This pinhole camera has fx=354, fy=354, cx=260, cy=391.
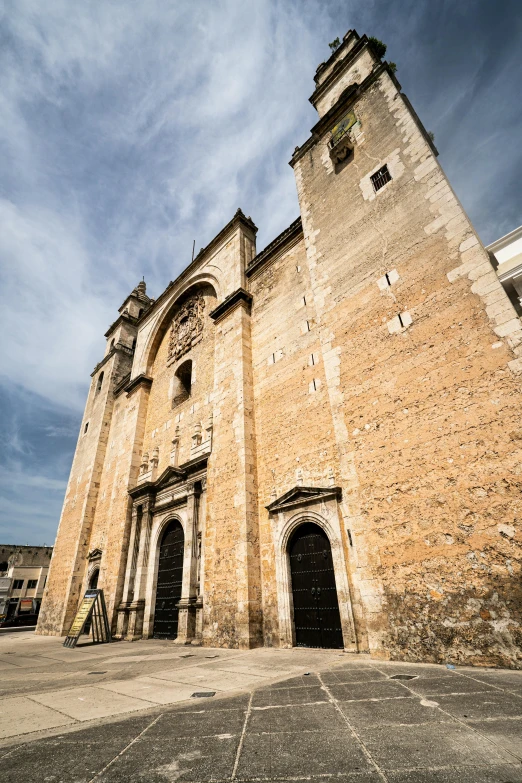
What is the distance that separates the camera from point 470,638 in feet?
15.5

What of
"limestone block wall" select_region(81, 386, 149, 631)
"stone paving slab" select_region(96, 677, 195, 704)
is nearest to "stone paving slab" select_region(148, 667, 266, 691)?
"stone paving slab" select_region(96, 677, 195, 704)

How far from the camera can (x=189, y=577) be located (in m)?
9.91

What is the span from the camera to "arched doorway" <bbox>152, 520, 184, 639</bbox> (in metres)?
10.7

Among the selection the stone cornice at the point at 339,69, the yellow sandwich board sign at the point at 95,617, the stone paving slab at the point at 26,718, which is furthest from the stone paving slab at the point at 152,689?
the stone cornice at the point at 339,69

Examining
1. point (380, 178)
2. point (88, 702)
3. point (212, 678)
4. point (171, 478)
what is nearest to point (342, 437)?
point (212, 678)

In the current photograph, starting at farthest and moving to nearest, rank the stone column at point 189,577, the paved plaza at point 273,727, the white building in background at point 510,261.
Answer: the stone column at point 189,577 → the white building in background at point 510,261 → the paved plaza at point 273,727

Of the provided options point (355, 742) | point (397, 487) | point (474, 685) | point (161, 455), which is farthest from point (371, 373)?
point (161, 455)

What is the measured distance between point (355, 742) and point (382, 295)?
717cm

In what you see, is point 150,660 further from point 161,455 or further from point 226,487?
point 161,455

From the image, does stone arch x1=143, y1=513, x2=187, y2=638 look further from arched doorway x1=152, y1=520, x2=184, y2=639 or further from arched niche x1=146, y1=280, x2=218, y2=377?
arched niche x1=146, y1=280, x2=218, y2=377

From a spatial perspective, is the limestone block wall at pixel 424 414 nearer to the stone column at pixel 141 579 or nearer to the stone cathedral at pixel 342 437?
the stone cathedral at pixel 342 437

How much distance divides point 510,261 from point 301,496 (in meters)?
6.36

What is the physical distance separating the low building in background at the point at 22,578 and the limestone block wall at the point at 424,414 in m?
41.3

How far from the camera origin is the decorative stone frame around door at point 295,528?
677 cm
